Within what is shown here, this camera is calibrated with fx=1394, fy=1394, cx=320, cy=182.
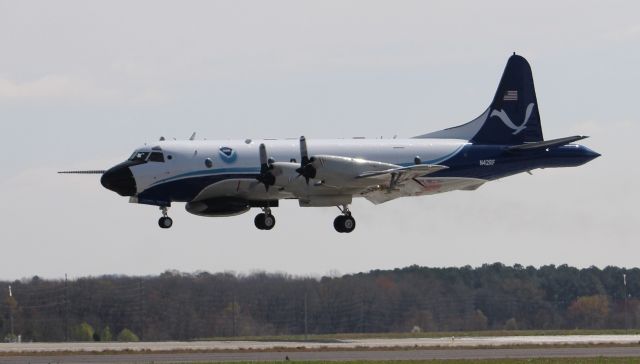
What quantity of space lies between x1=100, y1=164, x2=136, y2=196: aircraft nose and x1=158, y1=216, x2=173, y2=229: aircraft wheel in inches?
69.4

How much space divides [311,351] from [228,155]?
37.6 ft

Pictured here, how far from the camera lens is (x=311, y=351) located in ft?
172

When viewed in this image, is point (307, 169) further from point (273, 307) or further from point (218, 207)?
point (273, 307)

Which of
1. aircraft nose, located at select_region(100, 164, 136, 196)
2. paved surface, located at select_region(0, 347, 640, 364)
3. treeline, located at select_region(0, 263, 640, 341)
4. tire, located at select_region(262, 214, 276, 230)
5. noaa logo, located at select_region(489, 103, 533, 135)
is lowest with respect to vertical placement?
paved surface, located at select_region(0, 347, 640, 364)

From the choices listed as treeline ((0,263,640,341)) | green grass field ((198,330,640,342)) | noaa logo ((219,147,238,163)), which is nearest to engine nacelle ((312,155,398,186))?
noaa logo ((219,147,238,163))

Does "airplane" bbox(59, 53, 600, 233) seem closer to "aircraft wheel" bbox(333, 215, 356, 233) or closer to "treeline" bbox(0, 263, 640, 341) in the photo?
"aircraft wheel" bbox(333, 215, 356, 233)

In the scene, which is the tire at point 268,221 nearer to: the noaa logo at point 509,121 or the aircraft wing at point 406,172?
the aircraft wing at point 406,172

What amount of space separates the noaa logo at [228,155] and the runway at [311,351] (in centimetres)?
825

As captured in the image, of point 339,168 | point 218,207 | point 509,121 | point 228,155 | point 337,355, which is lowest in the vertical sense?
point 337,355

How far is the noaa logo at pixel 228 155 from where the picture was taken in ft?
197

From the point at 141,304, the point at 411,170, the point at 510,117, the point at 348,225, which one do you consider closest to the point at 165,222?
the point at 348,225

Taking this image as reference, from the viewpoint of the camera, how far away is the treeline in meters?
75.0

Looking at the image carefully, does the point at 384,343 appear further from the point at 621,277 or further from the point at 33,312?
the point at 621,277

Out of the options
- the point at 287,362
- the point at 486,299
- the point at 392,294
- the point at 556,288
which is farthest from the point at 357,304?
the point at 287,362
